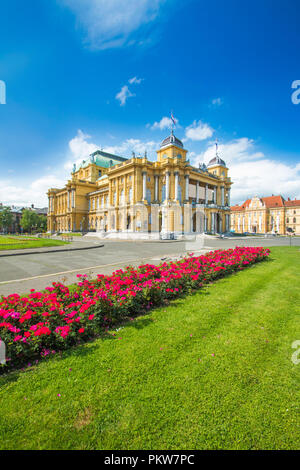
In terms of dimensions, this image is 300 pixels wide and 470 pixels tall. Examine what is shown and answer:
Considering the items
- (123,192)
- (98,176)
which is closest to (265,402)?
(123,192)

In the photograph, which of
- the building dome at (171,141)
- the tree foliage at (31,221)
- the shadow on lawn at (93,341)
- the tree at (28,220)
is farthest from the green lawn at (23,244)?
the tree foliage at (31,221)

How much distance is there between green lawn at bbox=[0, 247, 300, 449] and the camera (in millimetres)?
1865

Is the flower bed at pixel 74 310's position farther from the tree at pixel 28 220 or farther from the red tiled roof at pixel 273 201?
the red tiled roof at pixel 273 201

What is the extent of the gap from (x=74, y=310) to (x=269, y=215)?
295 feet

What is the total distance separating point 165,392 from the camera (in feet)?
7.78

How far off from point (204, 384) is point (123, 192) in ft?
146

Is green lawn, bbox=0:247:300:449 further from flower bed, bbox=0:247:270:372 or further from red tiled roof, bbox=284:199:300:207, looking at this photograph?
red tiled roof, bbox=284:199:300:207

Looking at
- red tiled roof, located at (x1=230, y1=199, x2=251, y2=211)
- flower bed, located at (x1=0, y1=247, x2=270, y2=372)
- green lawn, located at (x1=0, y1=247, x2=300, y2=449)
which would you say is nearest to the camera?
green lawn, located at (x1=0, y1=247, x2=300, y2=449)

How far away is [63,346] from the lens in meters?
3.25

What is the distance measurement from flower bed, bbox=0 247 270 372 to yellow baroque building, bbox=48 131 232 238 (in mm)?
31460

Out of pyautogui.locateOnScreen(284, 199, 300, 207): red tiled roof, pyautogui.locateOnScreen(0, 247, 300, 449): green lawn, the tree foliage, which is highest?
pyautogui.locateOnScreen(284, 199, 300, 207): red tiled roof

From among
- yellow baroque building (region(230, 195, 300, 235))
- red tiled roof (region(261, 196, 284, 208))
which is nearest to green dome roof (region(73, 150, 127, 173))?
yellow baroque building (region(230, 195, 300, 235))

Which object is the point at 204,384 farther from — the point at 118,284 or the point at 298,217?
the point at 298,217

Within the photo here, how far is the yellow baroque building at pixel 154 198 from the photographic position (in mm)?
41312
